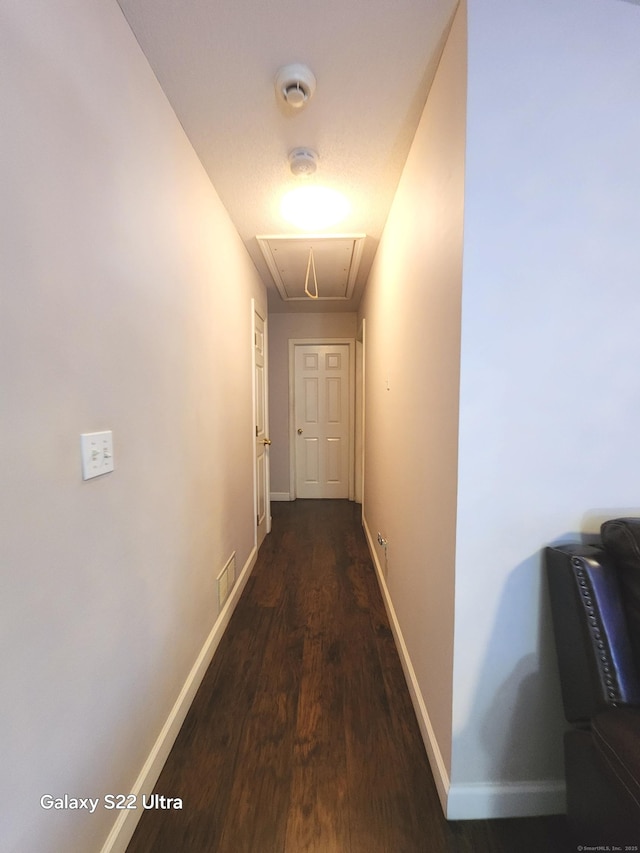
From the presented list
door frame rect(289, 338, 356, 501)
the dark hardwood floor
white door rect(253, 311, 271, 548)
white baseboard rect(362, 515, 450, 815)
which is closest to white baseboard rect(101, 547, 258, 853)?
the dark hardwood floor

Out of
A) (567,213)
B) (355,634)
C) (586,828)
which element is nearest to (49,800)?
(586,828)

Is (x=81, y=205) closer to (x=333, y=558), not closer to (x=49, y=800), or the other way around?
(x=49, y=800)

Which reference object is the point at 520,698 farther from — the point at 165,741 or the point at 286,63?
the point at 286,63

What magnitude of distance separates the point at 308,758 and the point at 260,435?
2186 millimetres

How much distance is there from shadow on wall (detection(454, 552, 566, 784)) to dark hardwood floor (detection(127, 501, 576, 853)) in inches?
7.1

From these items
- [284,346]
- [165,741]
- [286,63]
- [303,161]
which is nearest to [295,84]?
[286,63]

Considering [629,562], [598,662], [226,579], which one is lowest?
[226,579]

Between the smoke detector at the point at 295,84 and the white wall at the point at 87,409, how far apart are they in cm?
44

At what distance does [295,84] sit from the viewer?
114 cm

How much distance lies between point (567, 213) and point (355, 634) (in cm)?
200

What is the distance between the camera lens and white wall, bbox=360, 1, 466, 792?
3.24 ft

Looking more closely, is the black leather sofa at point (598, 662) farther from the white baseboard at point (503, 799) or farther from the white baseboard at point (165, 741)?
the white baseboard at point (165, 741)

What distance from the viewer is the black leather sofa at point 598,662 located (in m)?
0.77

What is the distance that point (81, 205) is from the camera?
814mm
